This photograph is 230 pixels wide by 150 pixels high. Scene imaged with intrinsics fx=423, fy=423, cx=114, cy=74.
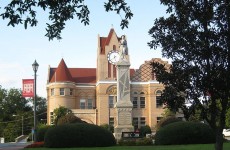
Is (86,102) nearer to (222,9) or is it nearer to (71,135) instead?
(71,135)

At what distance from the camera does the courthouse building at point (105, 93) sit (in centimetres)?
7375

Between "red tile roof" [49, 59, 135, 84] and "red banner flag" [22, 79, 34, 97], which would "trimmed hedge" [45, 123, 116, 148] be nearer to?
"red banner flag" [22, 79, 34, 97]

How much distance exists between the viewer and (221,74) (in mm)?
11023

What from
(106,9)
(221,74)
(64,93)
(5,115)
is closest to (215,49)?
(221,74)

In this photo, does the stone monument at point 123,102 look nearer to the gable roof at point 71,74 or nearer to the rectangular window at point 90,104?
→ the gable roof at point 71,74

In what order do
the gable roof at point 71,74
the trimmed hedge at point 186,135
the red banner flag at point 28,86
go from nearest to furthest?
1. the trimmed hedge at point 186,135
2. the red banner flag at point 28,86
3. the gable roof at point 71,74

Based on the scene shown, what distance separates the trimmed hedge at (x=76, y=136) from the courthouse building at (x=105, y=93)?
135 ft

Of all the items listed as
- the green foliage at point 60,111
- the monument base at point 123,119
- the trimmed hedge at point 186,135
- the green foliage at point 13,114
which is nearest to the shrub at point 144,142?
the trimmed hedge at point 186,135

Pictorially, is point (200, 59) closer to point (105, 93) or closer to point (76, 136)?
point (76, 136)

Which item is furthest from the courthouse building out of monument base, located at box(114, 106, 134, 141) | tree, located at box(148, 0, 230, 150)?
tree, located at box(148, 0, 230, 150)

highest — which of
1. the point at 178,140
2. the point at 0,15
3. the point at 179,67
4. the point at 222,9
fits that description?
the point at 222,9

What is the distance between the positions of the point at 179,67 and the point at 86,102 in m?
67.6

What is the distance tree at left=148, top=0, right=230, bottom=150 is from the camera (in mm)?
11094

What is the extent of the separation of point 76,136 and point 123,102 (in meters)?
25.6
